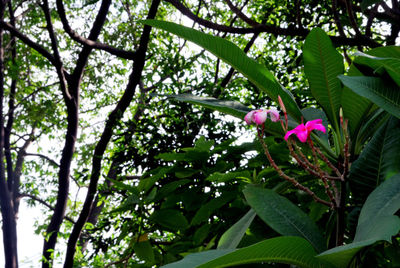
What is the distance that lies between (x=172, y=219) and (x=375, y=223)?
2.32 feet

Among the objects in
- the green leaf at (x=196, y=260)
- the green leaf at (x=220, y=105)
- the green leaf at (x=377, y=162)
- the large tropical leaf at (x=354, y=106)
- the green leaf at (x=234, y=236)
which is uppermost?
the green leaf at (x=220, y=105)

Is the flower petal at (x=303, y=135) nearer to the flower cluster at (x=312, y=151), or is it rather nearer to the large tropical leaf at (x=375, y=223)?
the flower cluster at (x=312, y=151)

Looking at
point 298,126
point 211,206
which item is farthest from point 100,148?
point 298,126

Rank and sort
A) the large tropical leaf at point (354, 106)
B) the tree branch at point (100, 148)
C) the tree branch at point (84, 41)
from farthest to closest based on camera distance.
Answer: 1. the tree branch at point (84, 41)
2. the tree branch at point (100, 148)
3. the large tropical leaf at point (354, 106)

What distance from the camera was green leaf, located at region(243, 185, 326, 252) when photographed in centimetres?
82

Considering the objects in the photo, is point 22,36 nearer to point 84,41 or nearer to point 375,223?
point 84,41

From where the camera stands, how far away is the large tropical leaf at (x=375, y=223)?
1.89 ft

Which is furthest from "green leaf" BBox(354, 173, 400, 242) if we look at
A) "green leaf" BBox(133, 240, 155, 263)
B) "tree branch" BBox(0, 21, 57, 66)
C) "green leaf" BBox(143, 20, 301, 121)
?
"tree branch" BBox(0, 21, 57, 66)

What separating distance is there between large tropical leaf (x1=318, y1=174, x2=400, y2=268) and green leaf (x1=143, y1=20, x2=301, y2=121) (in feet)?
1.06

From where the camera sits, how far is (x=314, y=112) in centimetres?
116

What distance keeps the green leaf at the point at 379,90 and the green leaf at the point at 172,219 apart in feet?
2.07

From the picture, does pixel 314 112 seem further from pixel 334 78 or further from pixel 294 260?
pixel 294 260

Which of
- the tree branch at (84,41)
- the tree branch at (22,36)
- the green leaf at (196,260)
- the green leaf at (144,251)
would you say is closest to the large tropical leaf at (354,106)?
the green leaf at (196,260)

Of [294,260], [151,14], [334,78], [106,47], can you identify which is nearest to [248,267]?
[294,260]
